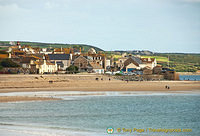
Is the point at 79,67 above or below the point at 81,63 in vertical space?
below

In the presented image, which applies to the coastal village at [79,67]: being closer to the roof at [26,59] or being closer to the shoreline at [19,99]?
the roof at [26,59]

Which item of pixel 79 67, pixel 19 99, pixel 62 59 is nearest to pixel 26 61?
pixel 79 67

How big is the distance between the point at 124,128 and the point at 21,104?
41.7ft

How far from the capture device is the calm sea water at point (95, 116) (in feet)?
71.1

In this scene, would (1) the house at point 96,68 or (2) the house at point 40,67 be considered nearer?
(2) the house at point 40,67

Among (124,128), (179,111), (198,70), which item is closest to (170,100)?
(179,111)

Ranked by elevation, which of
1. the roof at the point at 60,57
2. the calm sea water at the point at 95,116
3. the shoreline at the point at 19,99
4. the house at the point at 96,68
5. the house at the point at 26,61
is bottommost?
the calm sea water at the point at 95,116

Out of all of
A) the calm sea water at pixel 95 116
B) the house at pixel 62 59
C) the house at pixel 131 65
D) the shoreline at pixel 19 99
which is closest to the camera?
the calm sea water at pixel 95 116

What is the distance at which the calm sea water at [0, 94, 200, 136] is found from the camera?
71.1 feet

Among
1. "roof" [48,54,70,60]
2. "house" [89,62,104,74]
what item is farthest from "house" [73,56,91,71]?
"roof" [48,54,70,60]

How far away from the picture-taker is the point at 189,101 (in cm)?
3750

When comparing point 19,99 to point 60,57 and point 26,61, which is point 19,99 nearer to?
point 26,61

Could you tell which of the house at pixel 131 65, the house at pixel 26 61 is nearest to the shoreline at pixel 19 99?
the house at pixel 26 61

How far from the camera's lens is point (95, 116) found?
27.5 m
